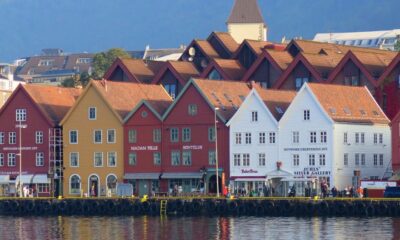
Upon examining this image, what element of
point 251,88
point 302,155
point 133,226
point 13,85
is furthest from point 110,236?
point 13,85

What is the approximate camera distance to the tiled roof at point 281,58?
143m

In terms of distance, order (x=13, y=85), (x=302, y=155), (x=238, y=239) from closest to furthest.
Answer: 1. (x=238, y=239)
2. (x=302, y=155)
3. (x=13, y=85)

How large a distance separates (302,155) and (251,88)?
1268cm

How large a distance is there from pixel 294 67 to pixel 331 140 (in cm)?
1732

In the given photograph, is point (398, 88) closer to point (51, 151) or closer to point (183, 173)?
point (183, 173)

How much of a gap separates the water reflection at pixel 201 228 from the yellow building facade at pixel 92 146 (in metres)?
20.2

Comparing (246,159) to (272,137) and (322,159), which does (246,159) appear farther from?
(322,159)

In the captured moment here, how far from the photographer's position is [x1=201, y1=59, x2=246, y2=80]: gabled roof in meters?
146

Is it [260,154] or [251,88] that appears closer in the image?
[260,154]

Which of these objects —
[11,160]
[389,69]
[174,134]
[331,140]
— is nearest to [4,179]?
[11,160]

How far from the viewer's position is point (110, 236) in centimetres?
9800

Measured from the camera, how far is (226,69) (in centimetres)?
14625

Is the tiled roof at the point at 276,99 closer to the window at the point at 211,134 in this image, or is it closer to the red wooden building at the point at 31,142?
the window at the point at 211,134

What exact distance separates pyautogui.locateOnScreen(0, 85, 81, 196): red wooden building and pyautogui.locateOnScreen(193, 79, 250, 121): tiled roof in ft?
52.4
